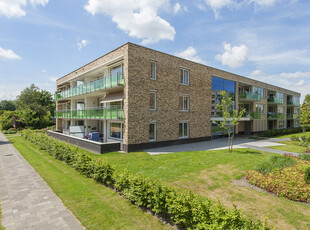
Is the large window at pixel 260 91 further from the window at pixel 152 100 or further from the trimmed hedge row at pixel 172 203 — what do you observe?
the trimmed hedge row at pixel 172 203

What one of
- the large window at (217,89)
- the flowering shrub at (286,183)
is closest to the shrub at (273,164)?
the flowering shrub at (286,183)

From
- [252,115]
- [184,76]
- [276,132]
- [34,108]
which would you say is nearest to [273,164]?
[184,76]

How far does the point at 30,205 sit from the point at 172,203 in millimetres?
5242

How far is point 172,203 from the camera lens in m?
4.99

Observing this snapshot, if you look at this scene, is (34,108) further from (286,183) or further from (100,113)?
(286,183)

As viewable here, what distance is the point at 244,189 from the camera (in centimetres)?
732

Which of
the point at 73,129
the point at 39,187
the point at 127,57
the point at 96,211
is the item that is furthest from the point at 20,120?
the point at 96,211

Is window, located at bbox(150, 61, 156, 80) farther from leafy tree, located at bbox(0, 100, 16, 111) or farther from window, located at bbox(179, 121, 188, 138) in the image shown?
leafy tree, located at bbox(0, 100, 16, 111)

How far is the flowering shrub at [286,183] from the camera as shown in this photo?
6570mm

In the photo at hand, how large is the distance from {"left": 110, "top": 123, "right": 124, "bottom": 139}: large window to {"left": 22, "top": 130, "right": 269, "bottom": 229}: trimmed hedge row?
8149 mm

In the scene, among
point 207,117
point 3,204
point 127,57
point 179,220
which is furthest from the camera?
point 207,117

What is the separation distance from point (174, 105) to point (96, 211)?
Answer: 46.1ft

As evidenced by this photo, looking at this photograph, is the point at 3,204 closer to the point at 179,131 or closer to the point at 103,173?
the point at 103,173

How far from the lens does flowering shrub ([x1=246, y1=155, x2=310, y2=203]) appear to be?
6.57 meters
